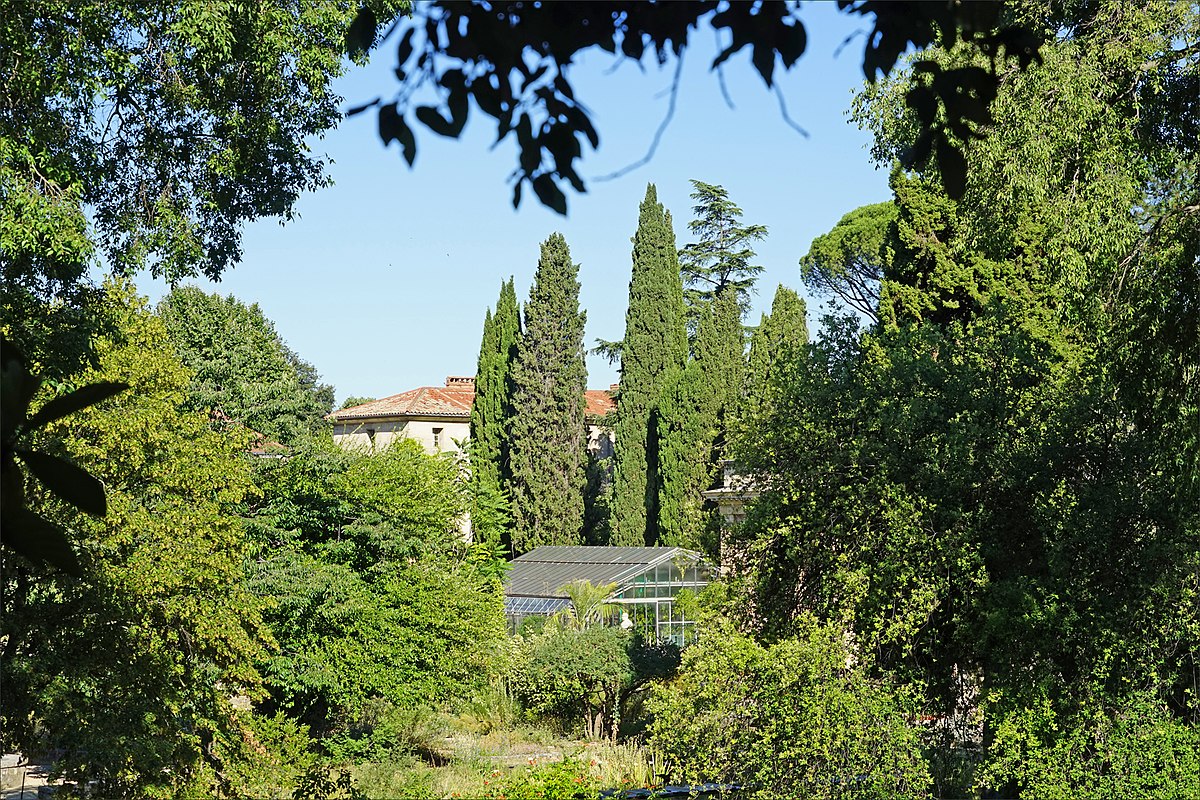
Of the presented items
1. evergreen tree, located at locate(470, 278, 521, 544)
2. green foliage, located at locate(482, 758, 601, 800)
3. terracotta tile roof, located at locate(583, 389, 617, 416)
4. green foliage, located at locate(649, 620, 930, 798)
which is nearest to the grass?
green foliage, located at locate(482, 758, 601, 800)

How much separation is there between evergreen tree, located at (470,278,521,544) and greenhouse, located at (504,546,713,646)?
11144 mm

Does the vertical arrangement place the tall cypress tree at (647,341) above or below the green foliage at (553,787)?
above

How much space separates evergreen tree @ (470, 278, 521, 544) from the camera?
37750mm

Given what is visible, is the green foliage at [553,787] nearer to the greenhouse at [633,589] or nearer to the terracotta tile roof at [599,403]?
the greenhouse at [633,589]

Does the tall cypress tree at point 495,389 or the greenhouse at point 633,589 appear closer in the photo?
the greenhouse at point 633,589

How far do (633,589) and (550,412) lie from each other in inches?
500

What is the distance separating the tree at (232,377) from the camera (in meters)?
16.5

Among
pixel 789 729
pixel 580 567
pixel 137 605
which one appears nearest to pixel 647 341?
pixel 580 567

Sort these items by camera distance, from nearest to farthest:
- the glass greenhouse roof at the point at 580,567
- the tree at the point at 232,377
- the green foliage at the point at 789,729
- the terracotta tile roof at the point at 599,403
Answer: the green foliage at the point at 789,729, the tree at the point at 232,377, the glass greenhouse roof at the point at 580,567, the terracotta tile roof at the point at 599,403

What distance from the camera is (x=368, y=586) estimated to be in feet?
53.7

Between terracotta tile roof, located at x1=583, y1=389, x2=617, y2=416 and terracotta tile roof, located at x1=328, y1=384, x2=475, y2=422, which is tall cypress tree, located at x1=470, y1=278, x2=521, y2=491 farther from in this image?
terracotta tile roof, located at x1=583, y1=389, x2=617, y2=416

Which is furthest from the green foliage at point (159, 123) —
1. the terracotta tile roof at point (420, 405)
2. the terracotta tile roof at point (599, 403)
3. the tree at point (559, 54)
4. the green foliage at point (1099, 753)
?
the terracotta tile roof at point (599, 403)

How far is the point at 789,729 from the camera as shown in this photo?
10.2m

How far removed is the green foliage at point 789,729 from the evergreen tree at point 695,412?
21630 millimetres
